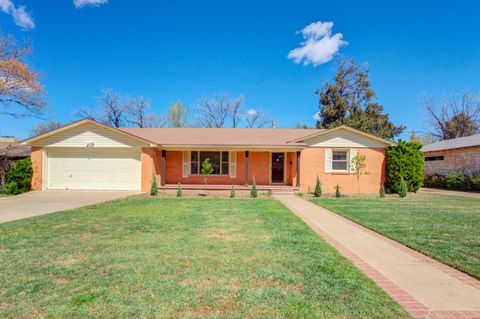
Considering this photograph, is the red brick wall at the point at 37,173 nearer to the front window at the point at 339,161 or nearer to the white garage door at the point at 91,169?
the white garage door at the point at 91,169

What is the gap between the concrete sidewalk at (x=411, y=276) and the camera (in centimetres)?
310

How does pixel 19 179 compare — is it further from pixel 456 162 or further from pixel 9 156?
pixel 456 162

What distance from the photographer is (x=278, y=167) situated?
17.9 metres

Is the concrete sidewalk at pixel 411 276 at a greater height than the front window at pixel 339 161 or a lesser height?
lesser

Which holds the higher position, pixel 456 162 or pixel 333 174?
pixel 456 162

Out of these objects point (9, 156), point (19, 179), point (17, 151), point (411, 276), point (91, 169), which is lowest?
point (411, 276)

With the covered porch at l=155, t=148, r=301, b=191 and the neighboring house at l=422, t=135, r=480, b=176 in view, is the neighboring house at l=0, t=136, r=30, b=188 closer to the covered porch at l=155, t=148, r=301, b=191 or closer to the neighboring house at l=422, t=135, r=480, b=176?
the covered porch at l=155, t=148, r=301, b=191

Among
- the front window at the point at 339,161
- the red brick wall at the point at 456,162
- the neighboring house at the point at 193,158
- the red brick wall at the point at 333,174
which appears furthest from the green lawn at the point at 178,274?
the red brick wall at the point at 456,162

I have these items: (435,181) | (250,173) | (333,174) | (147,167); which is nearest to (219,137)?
(250,173)

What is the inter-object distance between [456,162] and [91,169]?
974 inches

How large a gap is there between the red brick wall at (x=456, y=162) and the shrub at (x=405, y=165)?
6119 mm

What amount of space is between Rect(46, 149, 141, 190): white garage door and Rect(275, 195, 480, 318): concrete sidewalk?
1243cm

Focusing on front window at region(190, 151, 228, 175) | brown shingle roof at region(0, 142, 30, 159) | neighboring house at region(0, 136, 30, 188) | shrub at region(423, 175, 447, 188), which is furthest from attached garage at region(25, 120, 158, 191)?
shrub at region(423, 175, 447, 188)

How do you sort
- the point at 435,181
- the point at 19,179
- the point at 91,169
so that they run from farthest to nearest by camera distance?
the point at 435,181
the point at 91,169
the point at 19,179
